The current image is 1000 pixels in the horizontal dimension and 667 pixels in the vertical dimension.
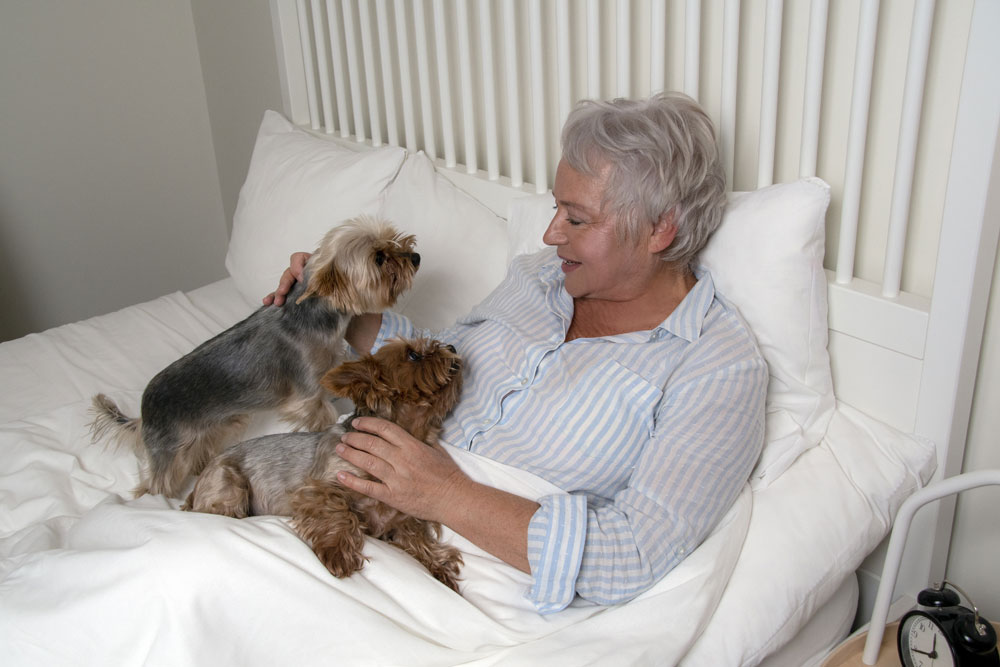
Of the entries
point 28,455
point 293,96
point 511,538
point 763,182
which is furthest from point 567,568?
point 293,96

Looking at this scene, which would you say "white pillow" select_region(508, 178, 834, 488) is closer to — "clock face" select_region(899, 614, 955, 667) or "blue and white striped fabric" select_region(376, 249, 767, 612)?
"blue and white striped fabric" select_region(376, 249, 767, 612)

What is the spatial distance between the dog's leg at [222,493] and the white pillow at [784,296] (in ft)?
3.16

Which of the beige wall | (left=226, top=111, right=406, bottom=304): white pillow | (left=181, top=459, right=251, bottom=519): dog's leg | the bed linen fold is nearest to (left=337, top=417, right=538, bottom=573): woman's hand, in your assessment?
the bed linen fold

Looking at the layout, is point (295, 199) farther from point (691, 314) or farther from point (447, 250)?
point (691, 314)

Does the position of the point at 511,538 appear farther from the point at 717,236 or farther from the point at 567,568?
the point at 717,236

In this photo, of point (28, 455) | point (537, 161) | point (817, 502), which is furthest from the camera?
point (537, 161)

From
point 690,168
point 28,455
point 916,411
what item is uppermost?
point 690,168

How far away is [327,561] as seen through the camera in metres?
1.38

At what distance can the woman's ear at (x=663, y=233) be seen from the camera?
1.62 m

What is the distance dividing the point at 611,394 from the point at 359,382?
452 millimetres

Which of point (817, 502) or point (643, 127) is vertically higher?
point (643, 127)

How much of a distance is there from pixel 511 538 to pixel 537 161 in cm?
110

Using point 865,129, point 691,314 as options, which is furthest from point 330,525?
point 865,129

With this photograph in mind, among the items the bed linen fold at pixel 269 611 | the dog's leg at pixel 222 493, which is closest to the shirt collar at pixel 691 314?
the bed linen fold at pixel 269 611
